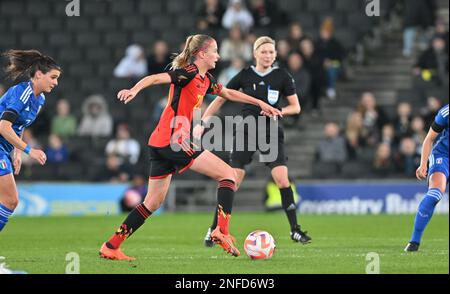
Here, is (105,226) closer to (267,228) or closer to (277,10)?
(267,228)

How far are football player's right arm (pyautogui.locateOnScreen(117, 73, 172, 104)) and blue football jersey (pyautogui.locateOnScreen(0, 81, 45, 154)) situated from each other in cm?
111

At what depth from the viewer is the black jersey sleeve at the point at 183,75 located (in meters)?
9.89

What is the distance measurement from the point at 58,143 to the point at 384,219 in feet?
25.0

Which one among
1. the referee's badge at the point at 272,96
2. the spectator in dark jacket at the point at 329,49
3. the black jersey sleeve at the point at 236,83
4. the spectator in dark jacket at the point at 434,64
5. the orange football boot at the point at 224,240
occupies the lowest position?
the orange football boot at the point at 224,240

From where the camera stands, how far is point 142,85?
9125 mm

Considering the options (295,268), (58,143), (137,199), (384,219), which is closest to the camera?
(295,268)

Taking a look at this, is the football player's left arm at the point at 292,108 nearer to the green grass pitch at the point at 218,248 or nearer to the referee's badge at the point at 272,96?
the referee's badge at the point at 272,96

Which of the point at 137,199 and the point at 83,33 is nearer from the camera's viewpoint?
the point at 137,199

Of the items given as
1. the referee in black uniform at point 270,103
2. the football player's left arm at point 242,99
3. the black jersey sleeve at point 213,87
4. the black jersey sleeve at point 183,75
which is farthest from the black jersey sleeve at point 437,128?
the black jersey sleeve at point 183,75

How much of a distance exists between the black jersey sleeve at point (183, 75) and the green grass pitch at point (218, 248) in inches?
70.8

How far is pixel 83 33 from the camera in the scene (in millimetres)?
24766

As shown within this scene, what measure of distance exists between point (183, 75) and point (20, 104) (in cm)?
162

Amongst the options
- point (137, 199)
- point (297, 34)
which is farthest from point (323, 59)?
point (137, 199)

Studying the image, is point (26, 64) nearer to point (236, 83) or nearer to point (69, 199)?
point (236, 83)
